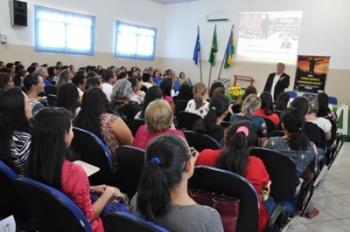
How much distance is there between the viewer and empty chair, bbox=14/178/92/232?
1169 mm

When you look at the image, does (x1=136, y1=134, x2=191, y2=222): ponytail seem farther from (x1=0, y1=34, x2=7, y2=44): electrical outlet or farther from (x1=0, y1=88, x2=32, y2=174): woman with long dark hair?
(x1=0, y1=34, x2=7, y2=44): electrical outlet

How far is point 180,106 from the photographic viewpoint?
4.59m

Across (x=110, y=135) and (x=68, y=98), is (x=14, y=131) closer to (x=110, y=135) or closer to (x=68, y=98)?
(x=110, y=135)

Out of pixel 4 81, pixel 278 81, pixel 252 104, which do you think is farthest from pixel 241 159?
pixel 278 81

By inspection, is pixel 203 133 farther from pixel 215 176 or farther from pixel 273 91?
pixel 273 91

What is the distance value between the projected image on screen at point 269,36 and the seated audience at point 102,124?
7.22 m

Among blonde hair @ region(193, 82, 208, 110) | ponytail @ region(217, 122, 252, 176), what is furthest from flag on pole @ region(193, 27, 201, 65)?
ponytail @ region(217, 122, 252, 176)

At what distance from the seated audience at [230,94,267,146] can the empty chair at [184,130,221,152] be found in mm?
752

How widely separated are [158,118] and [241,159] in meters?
0.72

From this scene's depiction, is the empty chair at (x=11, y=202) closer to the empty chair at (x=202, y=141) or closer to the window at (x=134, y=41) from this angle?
the empty chair at (x=202, y=141)

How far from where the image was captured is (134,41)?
423 inches

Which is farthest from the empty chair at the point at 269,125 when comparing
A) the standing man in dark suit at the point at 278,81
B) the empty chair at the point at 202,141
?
the standing man in dark suit at the point at 278,81

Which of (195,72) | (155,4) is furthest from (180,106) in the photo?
(155,4)

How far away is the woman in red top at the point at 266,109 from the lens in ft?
11.6
